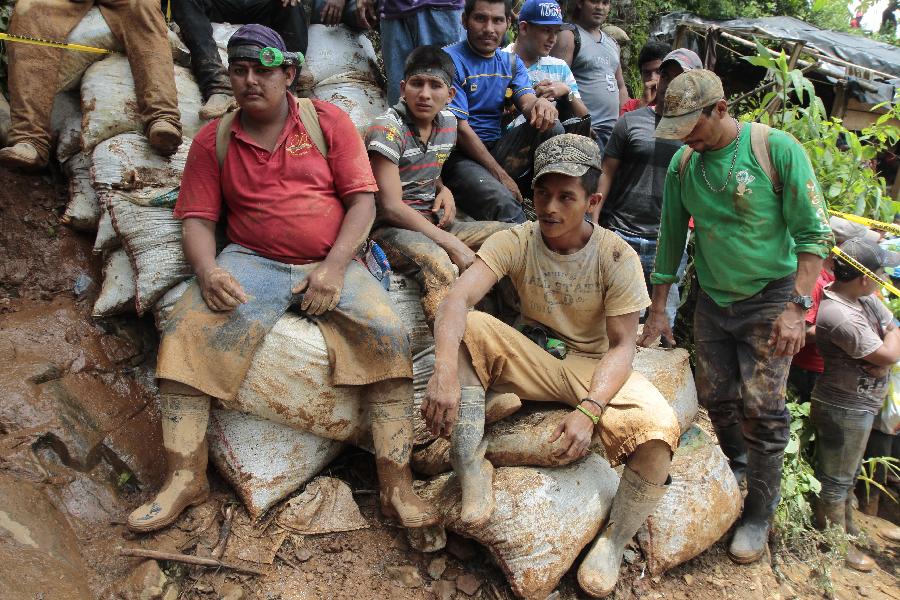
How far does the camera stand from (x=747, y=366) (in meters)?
3.07

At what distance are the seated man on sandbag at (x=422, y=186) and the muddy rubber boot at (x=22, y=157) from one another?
182 cm

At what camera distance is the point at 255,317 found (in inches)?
103

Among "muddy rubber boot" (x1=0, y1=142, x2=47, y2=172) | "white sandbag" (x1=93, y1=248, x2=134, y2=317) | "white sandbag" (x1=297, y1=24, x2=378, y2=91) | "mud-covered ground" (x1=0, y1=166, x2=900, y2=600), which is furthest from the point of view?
"white sandbag" (x1=297, y1=24, x2=378, y2=91)

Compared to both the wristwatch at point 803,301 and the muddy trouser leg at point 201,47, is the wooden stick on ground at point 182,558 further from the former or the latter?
the muddy trouser leg at point 201,47

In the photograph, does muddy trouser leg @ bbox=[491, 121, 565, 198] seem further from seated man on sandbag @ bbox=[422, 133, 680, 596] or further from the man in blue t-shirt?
seated man on sandbag @ bbox=[422, 133, 680, 596]

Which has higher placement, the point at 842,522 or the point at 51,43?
the point at 51,43

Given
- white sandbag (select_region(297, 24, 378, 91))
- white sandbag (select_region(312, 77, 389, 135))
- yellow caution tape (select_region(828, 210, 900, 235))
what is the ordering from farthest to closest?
white sandbag (select_region(297, 24, 378, 91)), white sandbag (select_region(312, 77, 389, 135)), yellow caution tape (select_region(828, 210, 900, 235))

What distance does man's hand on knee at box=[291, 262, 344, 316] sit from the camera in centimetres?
270

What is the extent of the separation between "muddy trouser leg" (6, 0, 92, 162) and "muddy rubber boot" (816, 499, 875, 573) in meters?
5.07

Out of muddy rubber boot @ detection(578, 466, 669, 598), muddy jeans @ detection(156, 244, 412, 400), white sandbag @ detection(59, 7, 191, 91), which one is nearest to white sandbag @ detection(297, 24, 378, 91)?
white sandbag @ detection(59, 7, 191, 91)

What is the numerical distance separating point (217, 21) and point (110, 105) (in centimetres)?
146

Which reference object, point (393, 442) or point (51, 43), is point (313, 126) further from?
point (51, 43)

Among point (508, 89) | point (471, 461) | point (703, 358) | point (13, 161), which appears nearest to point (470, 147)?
point (508, 89)

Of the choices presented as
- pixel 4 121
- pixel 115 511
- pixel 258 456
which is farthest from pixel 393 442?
pixel 4 121
